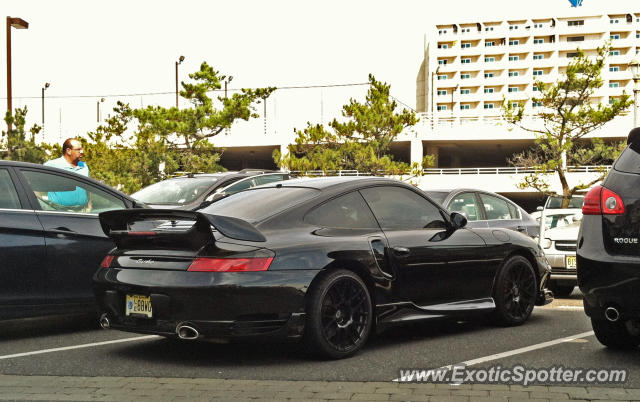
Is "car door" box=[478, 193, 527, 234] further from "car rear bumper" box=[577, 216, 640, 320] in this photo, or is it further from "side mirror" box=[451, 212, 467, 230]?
"car rear bumper" box=[577, 216, 640, 320]

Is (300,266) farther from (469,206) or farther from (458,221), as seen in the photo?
(469,206)

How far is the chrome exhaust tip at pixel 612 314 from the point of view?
19.3 feet

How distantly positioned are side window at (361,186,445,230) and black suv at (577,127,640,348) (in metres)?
1.37

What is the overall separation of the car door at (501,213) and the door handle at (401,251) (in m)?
4.98

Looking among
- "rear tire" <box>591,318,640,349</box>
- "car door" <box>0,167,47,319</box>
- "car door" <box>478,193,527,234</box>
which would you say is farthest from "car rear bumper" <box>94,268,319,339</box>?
"car door" <box>478,193,527,234</box>

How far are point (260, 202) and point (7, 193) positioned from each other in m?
2.29

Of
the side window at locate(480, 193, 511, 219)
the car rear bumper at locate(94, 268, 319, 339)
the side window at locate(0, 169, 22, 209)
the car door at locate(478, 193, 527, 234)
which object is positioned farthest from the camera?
the side window at locate(480, 193, 511, 219)

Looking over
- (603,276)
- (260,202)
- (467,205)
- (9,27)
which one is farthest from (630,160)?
(9,27)

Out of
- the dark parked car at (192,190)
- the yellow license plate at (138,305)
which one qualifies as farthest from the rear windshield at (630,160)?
the dark parked car at (192,190)

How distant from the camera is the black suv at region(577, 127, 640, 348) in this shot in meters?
5.80

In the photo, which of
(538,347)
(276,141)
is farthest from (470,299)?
(276,141)

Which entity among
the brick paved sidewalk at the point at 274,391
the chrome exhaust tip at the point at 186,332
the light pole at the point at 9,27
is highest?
the light pole at the point at 9,27

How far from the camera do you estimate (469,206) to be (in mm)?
11438

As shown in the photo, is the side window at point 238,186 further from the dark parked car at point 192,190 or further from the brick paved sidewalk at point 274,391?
the brick paved sidewalk at point 274,391
